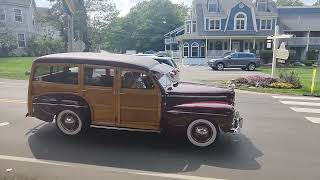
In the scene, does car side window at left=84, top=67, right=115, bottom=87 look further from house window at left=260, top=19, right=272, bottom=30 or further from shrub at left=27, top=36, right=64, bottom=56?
house window at left=260, top=19, right=272, bottom=30

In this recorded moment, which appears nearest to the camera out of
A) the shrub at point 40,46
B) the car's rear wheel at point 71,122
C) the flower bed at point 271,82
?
the car's rear wheel at point 71,122

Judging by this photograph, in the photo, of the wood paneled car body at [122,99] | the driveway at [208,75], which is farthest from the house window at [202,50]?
the wood paneled car body at [122,99]

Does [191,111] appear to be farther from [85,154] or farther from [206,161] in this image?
[85,154]

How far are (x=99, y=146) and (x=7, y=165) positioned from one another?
1873 millimetres

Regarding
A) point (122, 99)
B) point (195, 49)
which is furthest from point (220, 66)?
point (122, 99)

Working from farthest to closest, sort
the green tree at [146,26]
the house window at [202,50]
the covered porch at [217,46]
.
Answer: the green tree at [146,26]
the house window at [202,50]
the covered porch at [217,46]

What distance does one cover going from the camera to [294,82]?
1825 centimetres

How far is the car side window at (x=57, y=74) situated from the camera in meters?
7.99

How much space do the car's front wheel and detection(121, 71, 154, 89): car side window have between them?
1.32 m

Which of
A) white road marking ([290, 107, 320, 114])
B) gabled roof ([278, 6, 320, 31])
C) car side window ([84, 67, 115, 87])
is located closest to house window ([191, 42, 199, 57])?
gabled roof ([278, 6, 320, 31])

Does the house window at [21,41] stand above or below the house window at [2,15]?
below

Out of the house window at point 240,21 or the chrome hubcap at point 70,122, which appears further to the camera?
the house window at point 240,21

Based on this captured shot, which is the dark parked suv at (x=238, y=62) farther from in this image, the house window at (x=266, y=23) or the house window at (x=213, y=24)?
the house window at (x=266, y=23)

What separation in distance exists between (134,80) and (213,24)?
142 ft
